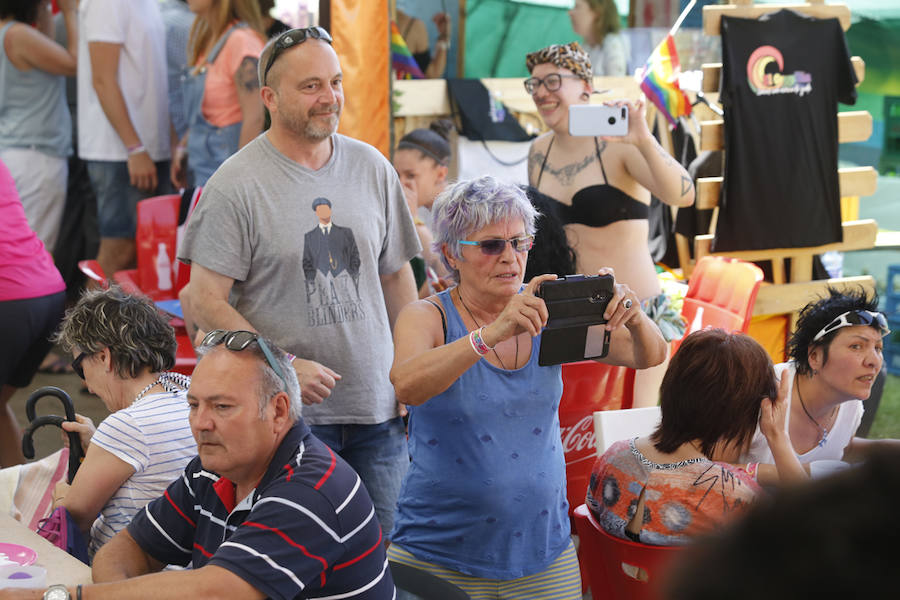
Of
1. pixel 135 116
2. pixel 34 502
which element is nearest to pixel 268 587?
pixel 34 502

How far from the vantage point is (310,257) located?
271 centimetres

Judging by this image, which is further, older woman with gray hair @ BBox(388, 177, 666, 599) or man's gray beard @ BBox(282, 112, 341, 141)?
man's gray beard @ BBox(282, 112, 341, 141)

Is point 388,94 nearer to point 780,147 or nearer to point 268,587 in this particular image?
point 780,147

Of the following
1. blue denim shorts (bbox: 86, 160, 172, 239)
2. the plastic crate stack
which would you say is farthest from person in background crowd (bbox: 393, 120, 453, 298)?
the plastic crate stack

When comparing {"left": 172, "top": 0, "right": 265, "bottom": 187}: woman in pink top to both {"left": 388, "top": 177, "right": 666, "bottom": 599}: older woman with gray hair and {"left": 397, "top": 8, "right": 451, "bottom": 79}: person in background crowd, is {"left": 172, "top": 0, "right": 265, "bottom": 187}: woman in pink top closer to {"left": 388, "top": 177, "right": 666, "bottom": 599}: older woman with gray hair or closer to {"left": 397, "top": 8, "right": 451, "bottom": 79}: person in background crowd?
{"left": 397, "top": 8, "right": 451, "bottom": 79}: person in background crowd

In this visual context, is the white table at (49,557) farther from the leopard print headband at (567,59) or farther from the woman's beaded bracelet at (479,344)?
the leopard print headband at (567,59)

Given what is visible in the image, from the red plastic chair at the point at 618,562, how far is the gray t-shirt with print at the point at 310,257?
0.73 meters

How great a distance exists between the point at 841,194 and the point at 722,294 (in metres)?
1.11

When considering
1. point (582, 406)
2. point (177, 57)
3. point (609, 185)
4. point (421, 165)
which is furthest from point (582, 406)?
point (177, 57)

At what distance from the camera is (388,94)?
4.27 m

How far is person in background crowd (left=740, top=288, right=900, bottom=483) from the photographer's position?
2812 millimetres

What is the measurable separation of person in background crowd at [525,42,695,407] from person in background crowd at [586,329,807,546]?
1.11 m

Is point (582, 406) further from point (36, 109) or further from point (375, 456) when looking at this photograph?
point (36, 109)

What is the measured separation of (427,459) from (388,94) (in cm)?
239
